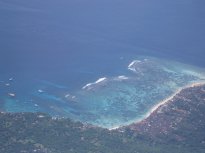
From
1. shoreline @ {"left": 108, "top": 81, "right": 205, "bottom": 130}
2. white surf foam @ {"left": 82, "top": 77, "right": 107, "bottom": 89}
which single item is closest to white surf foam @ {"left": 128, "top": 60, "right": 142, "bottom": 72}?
white surf foam @ {"left": 82, "top": 77, "right": 107, "bottom": 89}

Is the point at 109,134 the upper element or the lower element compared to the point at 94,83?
lower

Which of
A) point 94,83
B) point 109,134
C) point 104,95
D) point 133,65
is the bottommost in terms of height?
point 109,134

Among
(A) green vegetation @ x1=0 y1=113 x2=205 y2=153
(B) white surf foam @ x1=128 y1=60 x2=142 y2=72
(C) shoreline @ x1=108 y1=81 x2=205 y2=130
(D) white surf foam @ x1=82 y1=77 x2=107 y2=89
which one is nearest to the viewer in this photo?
(A) green vegetation @ x1=0 y1=113 x2=205 y2=153

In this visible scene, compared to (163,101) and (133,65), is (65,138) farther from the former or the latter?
(133,65)

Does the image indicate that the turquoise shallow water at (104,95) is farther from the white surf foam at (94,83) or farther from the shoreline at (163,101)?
the shoreline at (163,101)

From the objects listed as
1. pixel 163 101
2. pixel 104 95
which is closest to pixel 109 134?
pixel 104 95

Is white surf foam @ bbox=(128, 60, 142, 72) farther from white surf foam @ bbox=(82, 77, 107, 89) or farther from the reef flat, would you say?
the reef flat

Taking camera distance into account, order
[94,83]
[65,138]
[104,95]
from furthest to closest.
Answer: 1. [94,83]
2. [104,95]
3. [65,138]

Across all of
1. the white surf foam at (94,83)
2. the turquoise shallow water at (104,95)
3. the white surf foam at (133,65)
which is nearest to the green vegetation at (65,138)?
the turquoise shallow water at (104,95)
